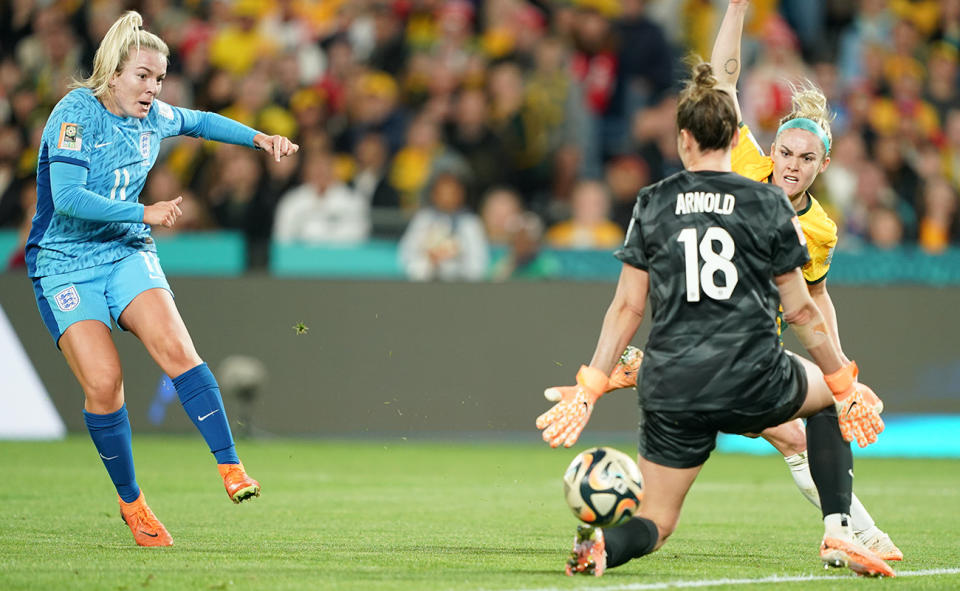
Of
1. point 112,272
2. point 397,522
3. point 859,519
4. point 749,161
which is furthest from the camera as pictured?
point 397,522

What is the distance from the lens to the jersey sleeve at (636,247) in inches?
204

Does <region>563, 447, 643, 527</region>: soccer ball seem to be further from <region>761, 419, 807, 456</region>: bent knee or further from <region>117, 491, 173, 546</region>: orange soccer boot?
<region>117, 491, 173, 546</region>: orange soccer boot

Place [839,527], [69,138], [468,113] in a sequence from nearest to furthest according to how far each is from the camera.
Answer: [839,527] < [69,138] < [468,113]

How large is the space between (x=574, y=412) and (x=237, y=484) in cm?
176

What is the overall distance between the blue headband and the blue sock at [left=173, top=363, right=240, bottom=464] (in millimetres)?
2822

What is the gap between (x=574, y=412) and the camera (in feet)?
16.9

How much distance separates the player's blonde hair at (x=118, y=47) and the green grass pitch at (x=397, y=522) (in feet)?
6.72

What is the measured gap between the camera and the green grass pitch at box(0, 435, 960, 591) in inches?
206

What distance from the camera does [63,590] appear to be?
477cm

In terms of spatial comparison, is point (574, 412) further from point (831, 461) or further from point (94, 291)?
point (94, 291)

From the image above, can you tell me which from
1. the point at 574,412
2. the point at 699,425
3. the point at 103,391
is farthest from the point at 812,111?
the point at 103,391

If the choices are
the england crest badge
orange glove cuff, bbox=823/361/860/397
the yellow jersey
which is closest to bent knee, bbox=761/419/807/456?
the yellow jersey

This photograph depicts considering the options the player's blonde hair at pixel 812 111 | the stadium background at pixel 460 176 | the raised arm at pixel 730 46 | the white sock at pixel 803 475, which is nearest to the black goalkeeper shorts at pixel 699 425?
the white sock at pixel 803 475

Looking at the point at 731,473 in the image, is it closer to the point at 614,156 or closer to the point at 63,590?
the point at 614,156
